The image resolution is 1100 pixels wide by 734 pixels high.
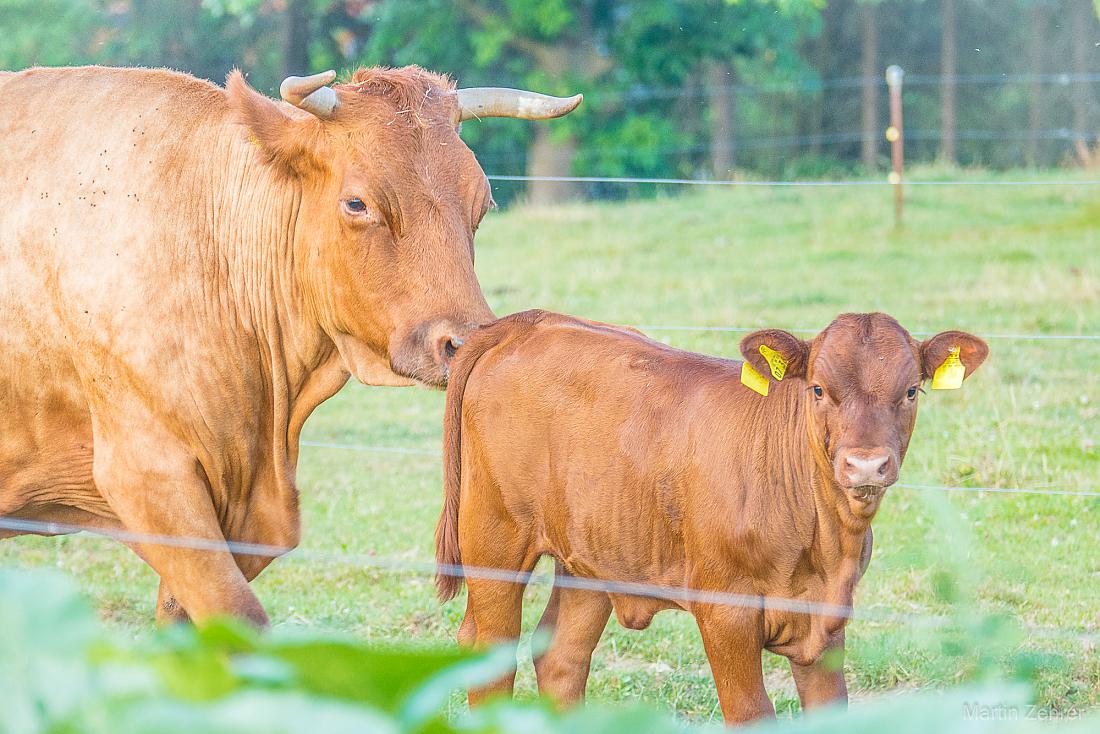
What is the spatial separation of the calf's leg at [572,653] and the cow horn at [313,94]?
1.84 meters

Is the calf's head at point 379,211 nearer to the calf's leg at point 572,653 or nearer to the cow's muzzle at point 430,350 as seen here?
the cow's muzzle at point 430,350

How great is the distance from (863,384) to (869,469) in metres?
0.31

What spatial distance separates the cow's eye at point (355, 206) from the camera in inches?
165

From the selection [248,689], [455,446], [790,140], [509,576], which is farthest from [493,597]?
[790,140]

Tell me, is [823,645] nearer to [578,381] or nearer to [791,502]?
[791,502]

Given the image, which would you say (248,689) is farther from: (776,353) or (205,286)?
(205,286)

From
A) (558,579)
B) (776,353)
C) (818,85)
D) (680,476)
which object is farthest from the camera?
(818,85)

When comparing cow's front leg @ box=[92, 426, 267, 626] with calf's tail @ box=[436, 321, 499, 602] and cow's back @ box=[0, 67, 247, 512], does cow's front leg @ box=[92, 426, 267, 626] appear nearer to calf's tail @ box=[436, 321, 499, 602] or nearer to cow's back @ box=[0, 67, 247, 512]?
cow's back @ box=[0, 67, 247, 512]

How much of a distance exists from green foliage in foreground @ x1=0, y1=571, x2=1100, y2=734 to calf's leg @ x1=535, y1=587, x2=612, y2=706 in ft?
11.3

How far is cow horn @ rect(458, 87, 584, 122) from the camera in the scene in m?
4.57

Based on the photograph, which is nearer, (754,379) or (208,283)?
(754,379)

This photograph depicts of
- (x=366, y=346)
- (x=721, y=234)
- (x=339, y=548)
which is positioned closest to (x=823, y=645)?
(x=366, y=346)

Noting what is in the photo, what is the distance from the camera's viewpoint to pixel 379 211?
13.6ft

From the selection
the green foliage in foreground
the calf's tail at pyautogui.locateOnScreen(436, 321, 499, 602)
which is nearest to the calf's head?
the calf's tail at pyautogui.locateOnScreen(436, 321, 499, 602)
